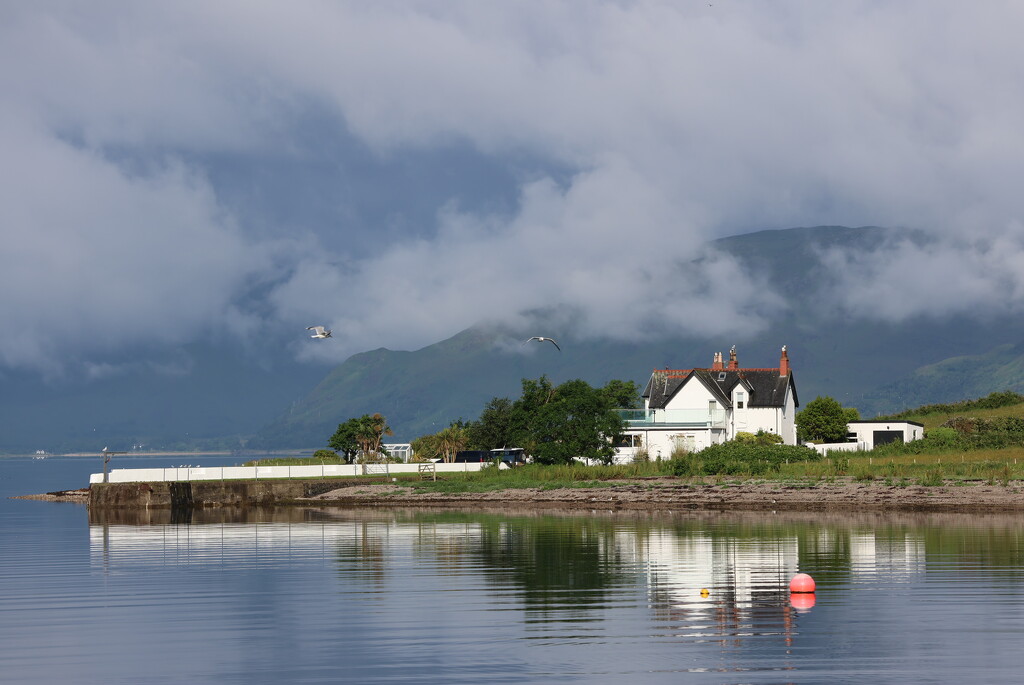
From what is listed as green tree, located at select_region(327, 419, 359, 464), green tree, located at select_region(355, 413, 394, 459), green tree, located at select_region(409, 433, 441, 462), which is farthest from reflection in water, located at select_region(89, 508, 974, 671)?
green tree, located at select_region(327, 419, 359, 464)

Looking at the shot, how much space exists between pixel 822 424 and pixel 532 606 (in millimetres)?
78273

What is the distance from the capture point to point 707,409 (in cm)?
9900

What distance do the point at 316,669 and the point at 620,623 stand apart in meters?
7.71

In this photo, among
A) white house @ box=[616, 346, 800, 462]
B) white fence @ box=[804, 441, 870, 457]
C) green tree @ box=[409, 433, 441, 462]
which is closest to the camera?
white fence @ box=[804, 441, 870, 457]

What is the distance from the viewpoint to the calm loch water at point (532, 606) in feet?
80.8

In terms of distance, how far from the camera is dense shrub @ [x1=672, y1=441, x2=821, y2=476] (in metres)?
75.7

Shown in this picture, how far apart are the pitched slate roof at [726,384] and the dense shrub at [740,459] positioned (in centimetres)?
1953

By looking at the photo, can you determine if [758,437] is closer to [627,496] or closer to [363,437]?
[627,496]

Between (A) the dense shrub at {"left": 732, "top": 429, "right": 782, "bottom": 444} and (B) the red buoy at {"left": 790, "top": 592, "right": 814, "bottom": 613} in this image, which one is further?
(A) the dense shrub at {"left": 732, "top": 429, "right": 782, "bottom": 444}

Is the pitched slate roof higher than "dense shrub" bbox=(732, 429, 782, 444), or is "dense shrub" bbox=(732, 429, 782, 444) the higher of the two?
the pitched slate roof

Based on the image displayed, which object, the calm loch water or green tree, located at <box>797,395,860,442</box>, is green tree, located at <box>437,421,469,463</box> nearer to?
green tree, located at <box>797,395,860,442</box>

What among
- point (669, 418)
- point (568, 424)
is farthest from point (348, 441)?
point (669, 418)

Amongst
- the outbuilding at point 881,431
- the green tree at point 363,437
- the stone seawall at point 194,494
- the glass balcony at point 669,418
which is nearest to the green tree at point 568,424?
the glass balcony at point 669,418

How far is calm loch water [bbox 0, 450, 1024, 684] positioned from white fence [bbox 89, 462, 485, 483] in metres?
29.6
